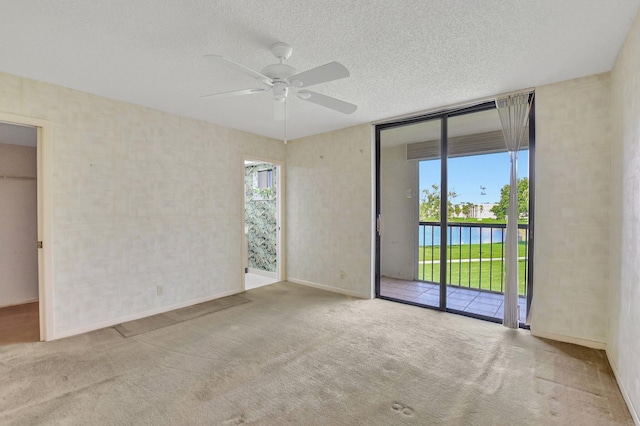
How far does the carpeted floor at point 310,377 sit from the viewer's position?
1829 millimetres

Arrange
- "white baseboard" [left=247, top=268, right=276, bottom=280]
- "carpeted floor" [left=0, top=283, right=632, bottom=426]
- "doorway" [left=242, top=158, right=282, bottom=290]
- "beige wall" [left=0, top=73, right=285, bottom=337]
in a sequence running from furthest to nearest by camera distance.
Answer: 1. "white baseboard" [left=247, top=268, right=276, bottom=280]
2. "doorway" [left=242, top=158, right=282, bottom=290]
3. "beige wall" [left=0, top=73, right=285, bottom=337]
4. "carpeted floor" [left=0, top=283, right=632, bottom=426]

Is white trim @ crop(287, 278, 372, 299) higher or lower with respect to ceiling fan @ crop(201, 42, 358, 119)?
lower

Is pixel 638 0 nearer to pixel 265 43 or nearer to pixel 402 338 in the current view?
pixel 265 43

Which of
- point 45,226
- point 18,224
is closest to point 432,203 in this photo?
point 45,226

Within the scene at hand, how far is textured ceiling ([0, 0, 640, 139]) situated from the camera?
1.77 m

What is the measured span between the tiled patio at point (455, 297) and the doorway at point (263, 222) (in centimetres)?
200

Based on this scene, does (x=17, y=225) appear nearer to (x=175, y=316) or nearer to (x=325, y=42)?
(x=175, y=316)

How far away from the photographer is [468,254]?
4656mm

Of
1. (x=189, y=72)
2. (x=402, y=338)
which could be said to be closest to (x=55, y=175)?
(x=189, y=72)

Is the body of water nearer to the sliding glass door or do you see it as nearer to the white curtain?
the sliding glass door

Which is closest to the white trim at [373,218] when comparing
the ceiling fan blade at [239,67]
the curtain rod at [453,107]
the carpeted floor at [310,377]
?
the curtain rod at [453,107]

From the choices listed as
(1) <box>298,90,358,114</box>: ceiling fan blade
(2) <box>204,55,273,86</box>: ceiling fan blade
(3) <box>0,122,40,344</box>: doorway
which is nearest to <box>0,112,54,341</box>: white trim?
(3) <box>0,122,40,344</box>: doorway

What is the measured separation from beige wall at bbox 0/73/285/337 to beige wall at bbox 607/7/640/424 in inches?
164

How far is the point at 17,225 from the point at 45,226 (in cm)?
206
